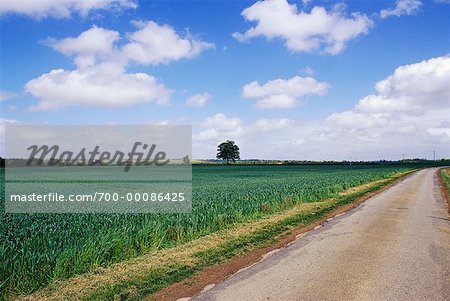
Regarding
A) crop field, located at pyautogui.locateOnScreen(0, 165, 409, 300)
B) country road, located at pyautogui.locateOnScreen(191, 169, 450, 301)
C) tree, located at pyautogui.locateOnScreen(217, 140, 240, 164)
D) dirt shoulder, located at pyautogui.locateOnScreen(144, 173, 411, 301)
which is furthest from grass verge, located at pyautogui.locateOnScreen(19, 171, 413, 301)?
tree, located at pyautogui.locateOnScreen(217, 140, 240, 164)

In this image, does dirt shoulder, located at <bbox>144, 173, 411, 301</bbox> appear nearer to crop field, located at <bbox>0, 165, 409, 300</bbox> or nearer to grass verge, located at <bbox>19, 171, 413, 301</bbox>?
grass verge, located at <bbox>19, 171, 413, 301</bbox>

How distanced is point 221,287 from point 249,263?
2090mm

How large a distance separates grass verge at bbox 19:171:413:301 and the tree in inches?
6067

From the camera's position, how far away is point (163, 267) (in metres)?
9.60

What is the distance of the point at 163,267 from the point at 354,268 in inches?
190

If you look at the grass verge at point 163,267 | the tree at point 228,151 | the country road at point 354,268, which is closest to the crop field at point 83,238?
the grass verge at point 163,267

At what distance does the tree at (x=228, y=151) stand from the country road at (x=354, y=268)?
509 ft

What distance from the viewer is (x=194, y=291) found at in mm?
7852

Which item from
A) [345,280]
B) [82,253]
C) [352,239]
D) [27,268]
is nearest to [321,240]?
[352,239]

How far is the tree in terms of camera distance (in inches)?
6698

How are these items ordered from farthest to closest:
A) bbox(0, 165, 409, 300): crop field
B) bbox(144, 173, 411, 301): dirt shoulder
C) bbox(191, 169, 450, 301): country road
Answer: bbox(0, 165, 409, 300): crop field → bbox(144, 173, 411, 301): dirt shoulder → bbox(191, 169, 450, 301): country road

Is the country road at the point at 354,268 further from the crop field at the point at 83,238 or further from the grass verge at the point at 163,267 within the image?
the crop field at the point at 83,238

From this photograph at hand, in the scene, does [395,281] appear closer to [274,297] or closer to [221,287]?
[274,297]

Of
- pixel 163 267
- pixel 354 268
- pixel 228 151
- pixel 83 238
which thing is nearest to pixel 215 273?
pixel 163 267
